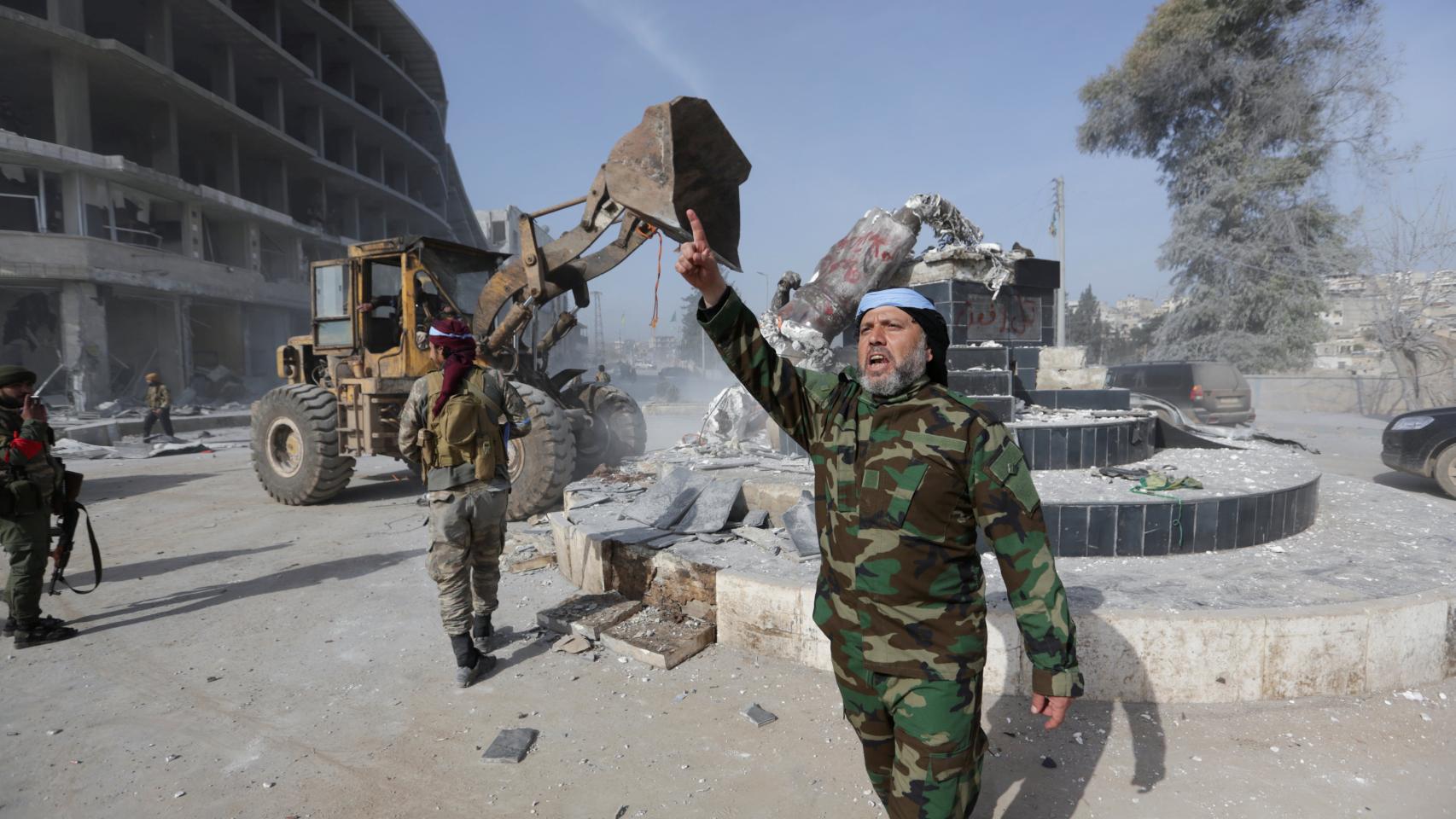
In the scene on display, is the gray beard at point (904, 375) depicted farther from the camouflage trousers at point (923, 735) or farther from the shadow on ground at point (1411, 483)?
the shadow on ground at point (1411, 483)

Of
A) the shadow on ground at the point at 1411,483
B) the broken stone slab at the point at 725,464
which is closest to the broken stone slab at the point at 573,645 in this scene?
the broken stone slab at the point at 725,464

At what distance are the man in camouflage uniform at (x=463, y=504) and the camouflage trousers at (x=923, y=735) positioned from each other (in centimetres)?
233

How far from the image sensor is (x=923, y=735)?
1.68 meters

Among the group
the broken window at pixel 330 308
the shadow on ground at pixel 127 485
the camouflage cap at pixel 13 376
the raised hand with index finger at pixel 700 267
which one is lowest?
the shadow on ground at pixel 127 485

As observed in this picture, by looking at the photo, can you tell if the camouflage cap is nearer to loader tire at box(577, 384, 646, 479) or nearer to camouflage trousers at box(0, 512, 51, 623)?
camouflage trousers at box(0, 512, 51, 623)

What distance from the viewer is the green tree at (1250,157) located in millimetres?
22016

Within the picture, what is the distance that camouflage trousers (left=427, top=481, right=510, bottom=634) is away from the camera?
3.47 metres

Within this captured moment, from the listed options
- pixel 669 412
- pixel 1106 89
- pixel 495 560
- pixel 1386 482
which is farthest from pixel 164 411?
pixel 1106 89

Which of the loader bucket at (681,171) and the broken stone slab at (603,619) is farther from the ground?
the loader bucket at (681,171)

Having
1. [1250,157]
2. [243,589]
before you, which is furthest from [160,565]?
[1250,157]

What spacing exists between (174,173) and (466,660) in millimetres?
25477

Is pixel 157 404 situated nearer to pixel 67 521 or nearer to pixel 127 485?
pixel 127 485

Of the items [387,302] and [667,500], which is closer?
[667,500]

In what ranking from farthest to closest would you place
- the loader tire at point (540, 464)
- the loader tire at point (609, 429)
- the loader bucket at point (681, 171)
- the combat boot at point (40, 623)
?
the loader tire at point (609, 429), the loader tire at point (540, 464), the combat boot at point (40, 623), the loader bucket at point (681, 171)
